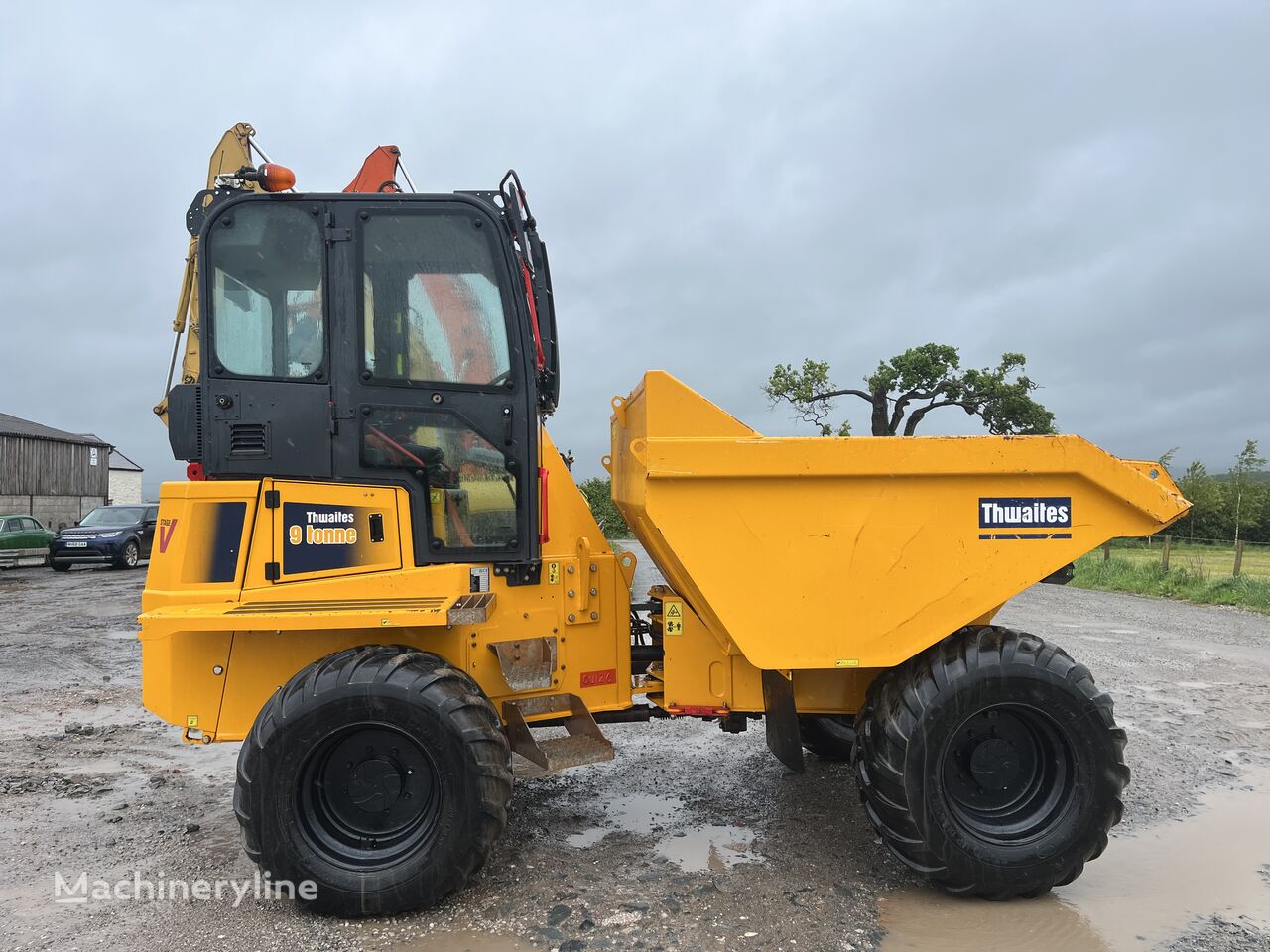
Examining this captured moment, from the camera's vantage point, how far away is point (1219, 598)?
13.6 m

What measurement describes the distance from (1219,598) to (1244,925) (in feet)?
41.8

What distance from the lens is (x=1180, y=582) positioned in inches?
589

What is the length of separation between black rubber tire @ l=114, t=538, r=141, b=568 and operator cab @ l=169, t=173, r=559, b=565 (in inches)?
691

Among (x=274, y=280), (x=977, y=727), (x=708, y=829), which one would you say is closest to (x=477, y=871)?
(x=708, y=829)

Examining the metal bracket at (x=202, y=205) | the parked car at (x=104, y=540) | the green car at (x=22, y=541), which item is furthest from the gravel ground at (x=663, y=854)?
the green car at (x=22, y=541)

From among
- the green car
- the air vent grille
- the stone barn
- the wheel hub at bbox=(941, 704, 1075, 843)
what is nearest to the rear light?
the air vent grille

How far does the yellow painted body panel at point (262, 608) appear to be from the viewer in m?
3.27

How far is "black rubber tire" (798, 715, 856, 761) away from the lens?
16.2 ft

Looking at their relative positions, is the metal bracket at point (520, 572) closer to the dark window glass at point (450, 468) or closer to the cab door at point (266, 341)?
the dark window glass at point (450, 468)

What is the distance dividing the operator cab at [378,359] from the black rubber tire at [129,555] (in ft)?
57.6

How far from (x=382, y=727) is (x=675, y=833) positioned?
1614 mm

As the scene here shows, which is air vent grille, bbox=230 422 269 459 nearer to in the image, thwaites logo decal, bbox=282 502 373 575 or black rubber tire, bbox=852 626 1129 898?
thwaites logo decal, bbox=282 502 373 575

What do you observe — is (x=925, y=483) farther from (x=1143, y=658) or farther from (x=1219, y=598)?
(x=1219, y=598)

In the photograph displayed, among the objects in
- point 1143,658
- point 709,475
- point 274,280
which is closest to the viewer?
point 709,475
